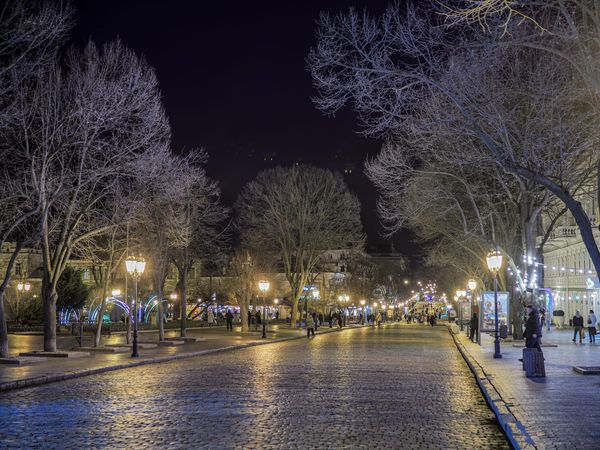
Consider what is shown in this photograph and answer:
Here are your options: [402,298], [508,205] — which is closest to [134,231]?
[508,205]

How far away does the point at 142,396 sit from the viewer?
1506cm

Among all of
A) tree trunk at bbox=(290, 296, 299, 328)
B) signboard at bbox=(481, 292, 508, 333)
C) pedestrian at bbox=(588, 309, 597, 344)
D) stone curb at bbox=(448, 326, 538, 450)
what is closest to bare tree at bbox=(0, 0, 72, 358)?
stone curb at bbox=(448, 326, 538, 450)

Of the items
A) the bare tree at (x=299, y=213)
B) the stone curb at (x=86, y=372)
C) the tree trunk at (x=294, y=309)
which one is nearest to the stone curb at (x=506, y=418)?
the stone curb at (x=86, y=372)

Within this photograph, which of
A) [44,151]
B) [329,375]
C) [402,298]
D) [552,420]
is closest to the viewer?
[552,420]

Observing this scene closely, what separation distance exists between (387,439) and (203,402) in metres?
4.84

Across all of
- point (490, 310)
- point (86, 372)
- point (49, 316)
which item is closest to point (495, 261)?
point (490, 310)

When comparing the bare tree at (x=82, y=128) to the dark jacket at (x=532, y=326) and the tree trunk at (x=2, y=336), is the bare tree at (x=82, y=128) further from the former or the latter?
the dark jacket at (x=532, y=326)

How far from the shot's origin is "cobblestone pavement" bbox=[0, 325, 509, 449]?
33.4ft

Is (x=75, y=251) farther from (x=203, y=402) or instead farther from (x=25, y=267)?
(x=25, y=267)

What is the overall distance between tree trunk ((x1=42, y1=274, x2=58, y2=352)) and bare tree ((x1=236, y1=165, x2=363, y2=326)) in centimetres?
2651

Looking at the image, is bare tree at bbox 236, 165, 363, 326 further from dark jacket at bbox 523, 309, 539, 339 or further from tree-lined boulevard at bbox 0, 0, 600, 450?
dark jacket at bbox 523, 309, 539, 339

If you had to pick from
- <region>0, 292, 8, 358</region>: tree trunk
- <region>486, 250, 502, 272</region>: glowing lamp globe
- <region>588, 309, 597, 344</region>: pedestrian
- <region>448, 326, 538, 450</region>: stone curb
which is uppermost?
<region>486, 250, 502, 272</region>: glowing lamp globe

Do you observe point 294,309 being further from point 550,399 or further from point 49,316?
point 550,399

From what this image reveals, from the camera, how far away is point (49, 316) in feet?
86.3
